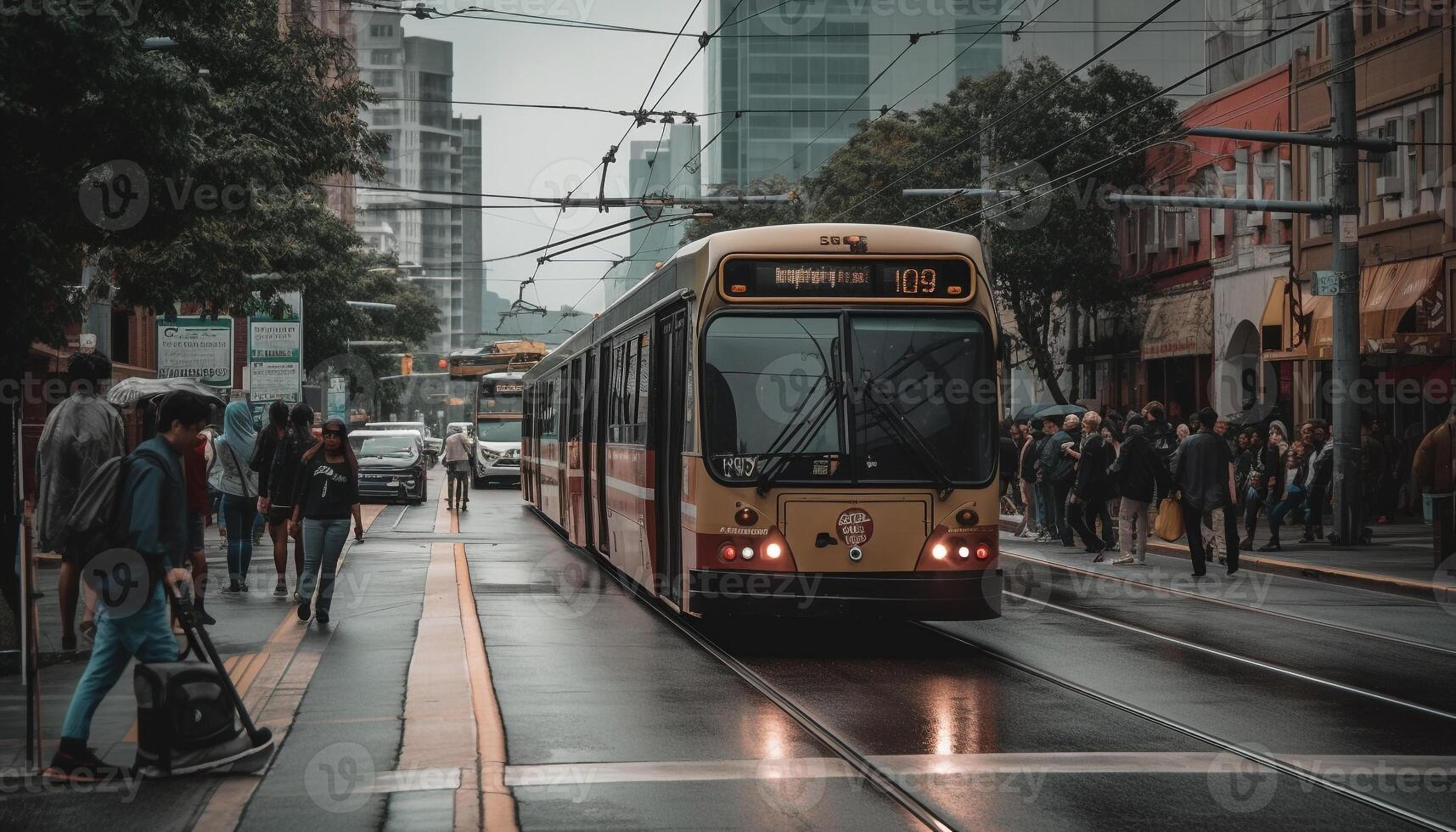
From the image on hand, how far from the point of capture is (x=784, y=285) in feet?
39.4

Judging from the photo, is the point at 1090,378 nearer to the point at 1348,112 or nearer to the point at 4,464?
the point at 1348,112

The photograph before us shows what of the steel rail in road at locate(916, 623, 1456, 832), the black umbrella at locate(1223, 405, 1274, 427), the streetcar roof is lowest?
the steel rail in road at locate(916, 623, 1456, 832)

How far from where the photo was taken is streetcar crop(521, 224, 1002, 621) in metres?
11.6

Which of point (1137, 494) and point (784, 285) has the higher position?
point (784, 285)

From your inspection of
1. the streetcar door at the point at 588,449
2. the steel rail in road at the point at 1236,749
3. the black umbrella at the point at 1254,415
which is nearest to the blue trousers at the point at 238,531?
the streetcar door at the point at 588,449

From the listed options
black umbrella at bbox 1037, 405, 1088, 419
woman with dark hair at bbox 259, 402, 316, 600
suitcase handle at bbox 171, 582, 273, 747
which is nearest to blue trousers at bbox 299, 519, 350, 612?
woman with dark hair at bbox 259, 402, 316, 600

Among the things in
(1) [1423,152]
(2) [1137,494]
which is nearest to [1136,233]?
(1) [1423,152]

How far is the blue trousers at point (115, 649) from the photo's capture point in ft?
24.1

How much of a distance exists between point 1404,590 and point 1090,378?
2944cm

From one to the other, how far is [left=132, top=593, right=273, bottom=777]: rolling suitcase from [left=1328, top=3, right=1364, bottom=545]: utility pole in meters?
18.5

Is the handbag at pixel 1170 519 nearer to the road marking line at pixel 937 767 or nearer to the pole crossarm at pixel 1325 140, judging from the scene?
the pole crossarm at pixel 1325 140

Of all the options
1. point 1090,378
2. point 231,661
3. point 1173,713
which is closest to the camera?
point 1173,713

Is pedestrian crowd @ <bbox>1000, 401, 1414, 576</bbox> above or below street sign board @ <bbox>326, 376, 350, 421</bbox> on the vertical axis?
below
